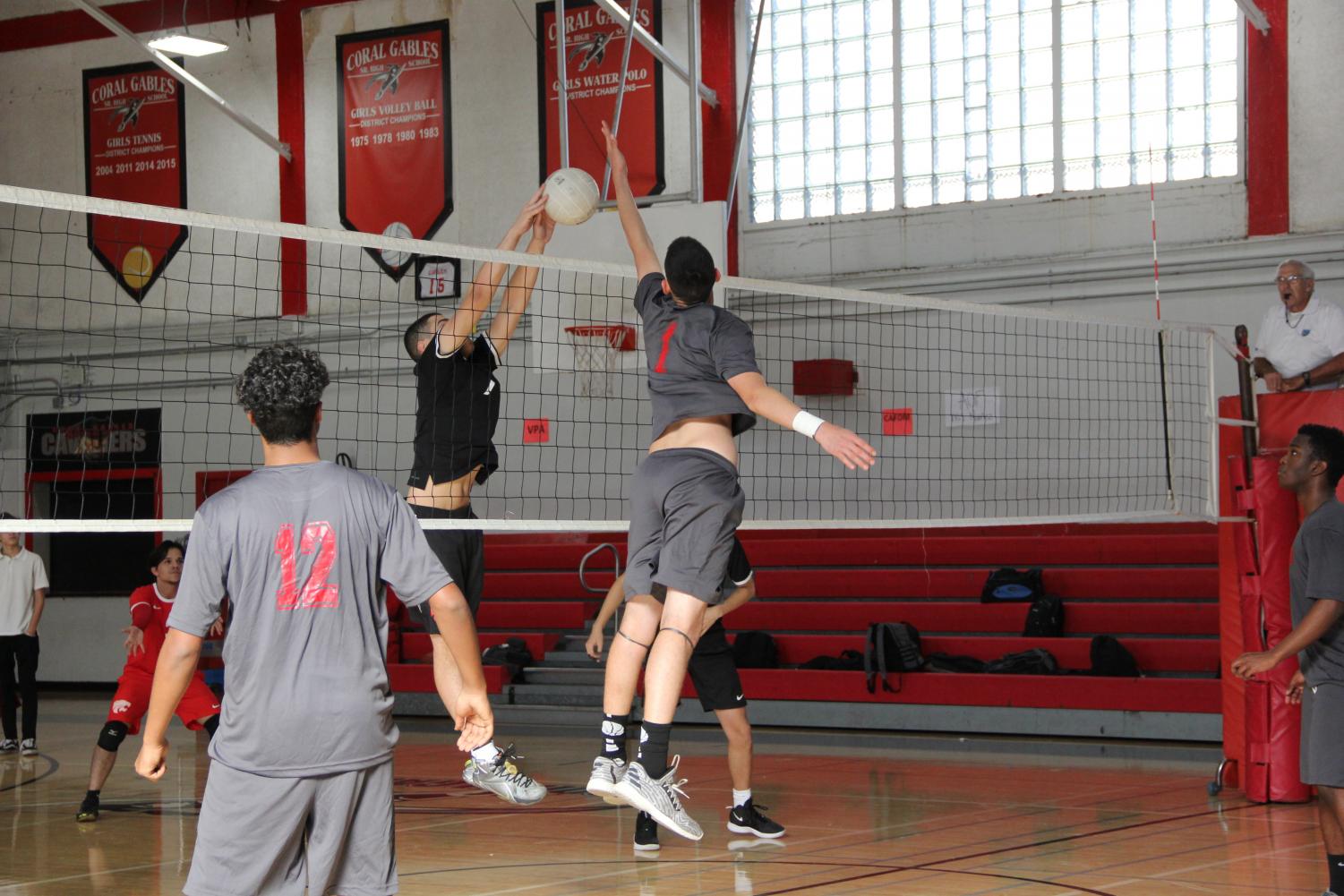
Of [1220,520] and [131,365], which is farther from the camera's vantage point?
[131,365]

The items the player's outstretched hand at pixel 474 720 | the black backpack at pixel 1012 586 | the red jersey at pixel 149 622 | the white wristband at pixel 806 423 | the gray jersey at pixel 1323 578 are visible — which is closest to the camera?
the player's outstretched hand at pixel 474 720

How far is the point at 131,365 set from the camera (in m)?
17.8

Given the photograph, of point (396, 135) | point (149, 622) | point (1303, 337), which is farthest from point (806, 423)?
point (396, 135)

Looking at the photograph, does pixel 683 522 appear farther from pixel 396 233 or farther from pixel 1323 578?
pixel 396 233

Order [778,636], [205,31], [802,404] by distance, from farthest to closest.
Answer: [205,31]
[802,404]
[778,636]

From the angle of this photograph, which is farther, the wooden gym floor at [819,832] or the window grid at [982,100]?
the window grid at [982,100]

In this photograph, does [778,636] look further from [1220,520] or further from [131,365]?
[131,365]

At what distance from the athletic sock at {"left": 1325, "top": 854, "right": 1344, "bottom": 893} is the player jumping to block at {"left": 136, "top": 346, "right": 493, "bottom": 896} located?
299cm

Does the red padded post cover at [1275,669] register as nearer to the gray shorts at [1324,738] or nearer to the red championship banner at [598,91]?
the gray shorts at [1324,738]

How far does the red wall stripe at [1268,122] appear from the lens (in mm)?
12555

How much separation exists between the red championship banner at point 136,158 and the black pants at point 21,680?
23.7 feet

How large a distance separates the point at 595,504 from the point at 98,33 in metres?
9.01

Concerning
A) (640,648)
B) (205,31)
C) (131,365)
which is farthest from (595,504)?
(640,648)

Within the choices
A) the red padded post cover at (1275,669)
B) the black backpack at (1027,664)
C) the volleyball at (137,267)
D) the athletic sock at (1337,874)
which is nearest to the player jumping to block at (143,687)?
the athletic sock at (1337,874)
